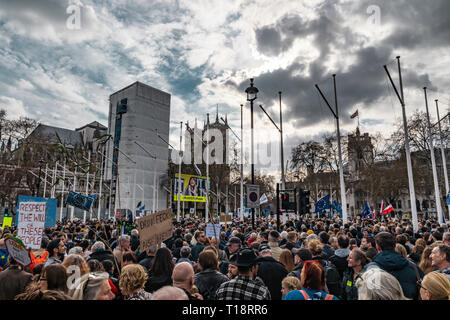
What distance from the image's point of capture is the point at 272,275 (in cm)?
513

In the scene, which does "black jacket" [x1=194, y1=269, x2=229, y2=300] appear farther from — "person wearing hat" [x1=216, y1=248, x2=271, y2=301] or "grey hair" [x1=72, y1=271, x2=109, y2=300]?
"grey hair" [x1=72, y1=271, x2=109, y2=300]

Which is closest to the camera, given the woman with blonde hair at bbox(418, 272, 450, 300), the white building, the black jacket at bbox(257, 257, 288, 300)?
the woman with blonde hair at bbox(418, 272, 450, 300)

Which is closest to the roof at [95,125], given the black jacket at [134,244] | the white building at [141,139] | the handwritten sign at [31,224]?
the white building at [141,139]

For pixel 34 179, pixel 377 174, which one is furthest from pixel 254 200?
pixel 34 179

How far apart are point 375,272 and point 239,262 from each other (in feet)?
5.19

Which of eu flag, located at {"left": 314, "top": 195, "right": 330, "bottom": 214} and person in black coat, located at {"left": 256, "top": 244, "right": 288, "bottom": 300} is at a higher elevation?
eu flag, located at {"left": 314, "top": 195, "right": 330, "bottom": 214}

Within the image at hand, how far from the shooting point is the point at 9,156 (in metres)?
47.4

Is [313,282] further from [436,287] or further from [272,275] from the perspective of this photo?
[272,275]

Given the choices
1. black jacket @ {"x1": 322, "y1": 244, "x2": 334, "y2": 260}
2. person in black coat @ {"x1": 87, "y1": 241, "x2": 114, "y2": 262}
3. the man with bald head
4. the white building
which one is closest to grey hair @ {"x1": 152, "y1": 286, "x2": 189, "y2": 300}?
the man with bald head

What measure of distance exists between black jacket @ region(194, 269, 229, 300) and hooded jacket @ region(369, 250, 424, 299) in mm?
2398

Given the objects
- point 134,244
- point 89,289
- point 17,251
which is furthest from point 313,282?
point 134,244

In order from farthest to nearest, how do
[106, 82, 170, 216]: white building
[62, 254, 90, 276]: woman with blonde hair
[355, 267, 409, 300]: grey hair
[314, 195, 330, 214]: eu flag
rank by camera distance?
[106, 82, 170, 216]: white building, [314, 195, 330, 214]: eu flag, [62, 254, 90, 276]: woman with blonde hair, [355, 267, 409, 300]: grey hair

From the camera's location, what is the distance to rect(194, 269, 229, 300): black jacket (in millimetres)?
4461

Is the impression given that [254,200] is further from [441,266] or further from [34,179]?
[34,179]
